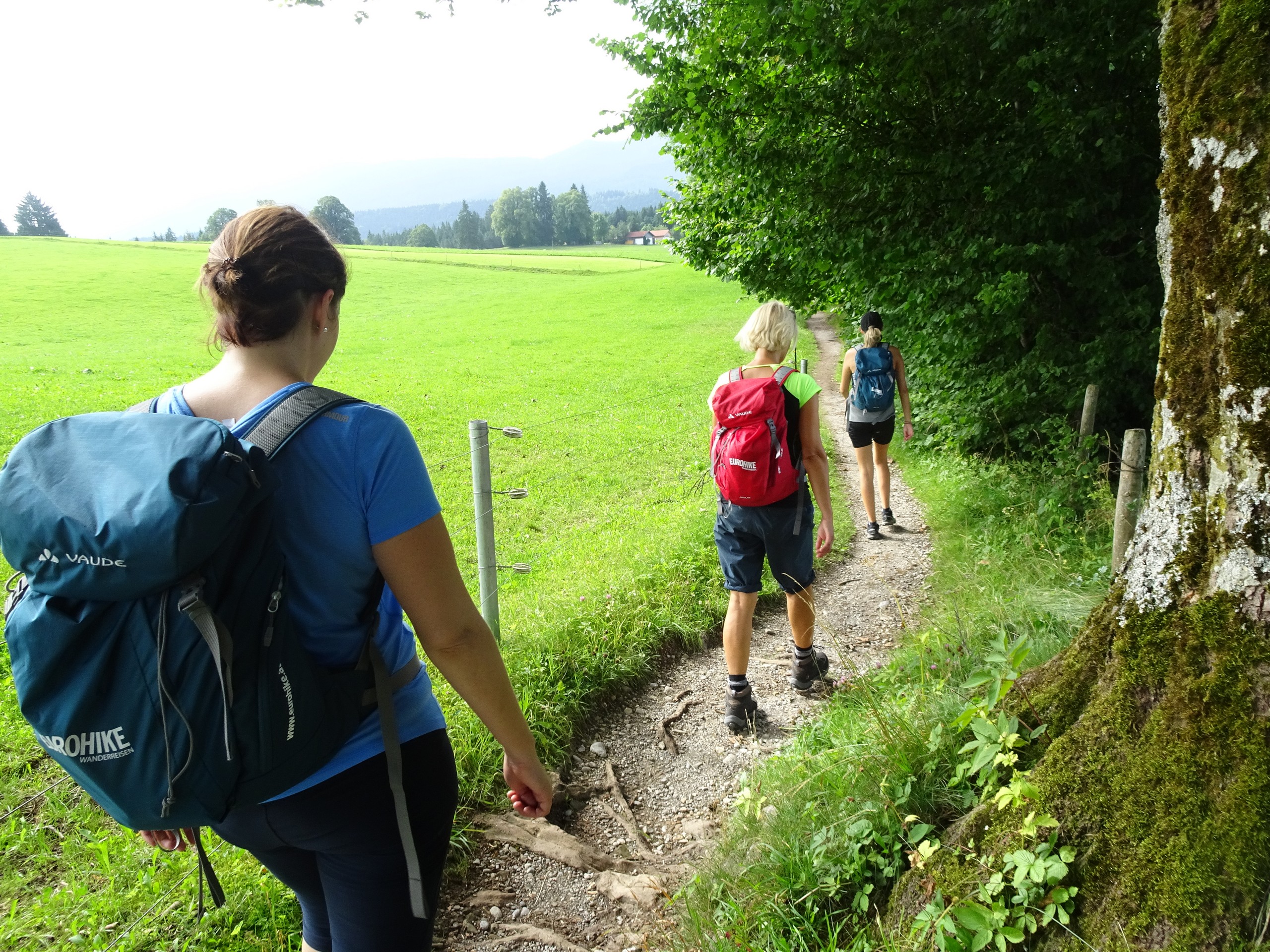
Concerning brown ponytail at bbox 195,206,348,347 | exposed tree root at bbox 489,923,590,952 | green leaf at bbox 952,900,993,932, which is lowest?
exposed tree root at bbox 489,923,590,952

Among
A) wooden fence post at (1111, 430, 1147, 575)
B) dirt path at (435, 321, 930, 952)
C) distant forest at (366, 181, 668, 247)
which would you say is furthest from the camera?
distant forest at (366, 181, 668, 247)

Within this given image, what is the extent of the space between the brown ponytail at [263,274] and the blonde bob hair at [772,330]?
2.41 metres

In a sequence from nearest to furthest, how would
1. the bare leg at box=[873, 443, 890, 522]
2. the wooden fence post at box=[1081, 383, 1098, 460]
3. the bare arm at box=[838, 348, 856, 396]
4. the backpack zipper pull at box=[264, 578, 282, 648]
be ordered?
1. the backpack zipper pull at box=[264, 578, 282, 648]
2. the wooden fence post at box=[1081, 383, 1098, 460]
3. the bare leg at box=[873, 443, 890, 522]
4. the bare arm at box=[838, 348, 856, 396]

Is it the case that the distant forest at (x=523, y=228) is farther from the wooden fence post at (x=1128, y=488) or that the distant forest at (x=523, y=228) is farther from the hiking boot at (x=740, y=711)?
the hiking boot at (x=740, y=711)

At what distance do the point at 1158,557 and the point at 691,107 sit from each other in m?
5.69

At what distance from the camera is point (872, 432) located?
22.2 ft

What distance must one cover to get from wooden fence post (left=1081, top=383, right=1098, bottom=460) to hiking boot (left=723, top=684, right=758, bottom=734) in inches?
155

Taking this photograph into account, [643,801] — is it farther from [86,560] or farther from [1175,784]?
[86,560]

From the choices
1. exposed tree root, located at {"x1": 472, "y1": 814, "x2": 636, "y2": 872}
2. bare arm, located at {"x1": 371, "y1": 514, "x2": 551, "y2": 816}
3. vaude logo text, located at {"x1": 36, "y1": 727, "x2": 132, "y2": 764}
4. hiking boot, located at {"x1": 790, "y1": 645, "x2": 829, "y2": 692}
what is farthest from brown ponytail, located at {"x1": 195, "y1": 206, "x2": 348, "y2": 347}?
hiking boot, located at {"x1": 790, "y1": 645, "x2": 829, "y2": 692}

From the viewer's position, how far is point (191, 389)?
150 centimetres

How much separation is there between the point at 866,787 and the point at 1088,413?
16.2 ft

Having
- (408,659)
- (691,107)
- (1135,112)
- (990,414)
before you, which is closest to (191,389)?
(408,659)

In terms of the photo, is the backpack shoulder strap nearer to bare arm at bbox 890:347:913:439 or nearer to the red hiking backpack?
the red hiking backpack

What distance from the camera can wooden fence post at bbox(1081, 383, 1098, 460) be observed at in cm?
607
